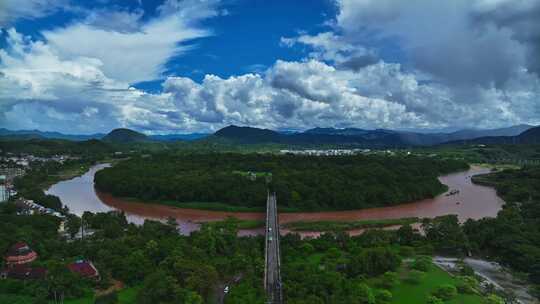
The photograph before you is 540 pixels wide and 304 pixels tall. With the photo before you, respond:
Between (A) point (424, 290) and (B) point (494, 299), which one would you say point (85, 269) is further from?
(B) point (494, 299)

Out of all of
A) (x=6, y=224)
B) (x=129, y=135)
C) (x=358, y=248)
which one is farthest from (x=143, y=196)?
(x=129, y=135)

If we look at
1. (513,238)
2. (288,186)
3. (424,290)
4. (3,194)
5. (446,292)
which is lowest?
(424,290)

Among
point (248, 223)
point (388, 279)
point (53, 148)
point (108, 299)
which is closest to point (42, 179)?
point (248, 223)

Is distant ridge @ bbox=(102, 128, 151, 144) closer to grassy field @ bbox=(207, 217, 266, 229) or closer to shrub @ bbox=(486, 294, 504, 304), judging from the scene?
grassy field @ bbox=(207, 217, 266, 229)

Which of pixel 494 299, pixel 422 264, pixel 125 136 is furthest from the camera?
pixel 125 136

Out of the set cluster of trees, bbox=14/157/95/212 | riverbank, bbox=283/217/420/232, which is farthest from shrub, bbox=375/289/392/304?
cluster of trees, bbox=14/157/95/212

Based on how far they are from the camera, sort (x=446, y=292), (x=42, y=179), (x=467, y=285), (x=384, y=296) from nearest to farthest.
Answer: (x=384, y=296)
(x=446, y=292)
(x=467, y=285)
(x=42, y=179)
